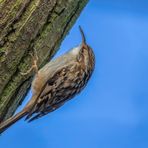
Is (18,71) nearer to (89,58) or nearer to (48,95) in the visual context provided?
(48,95)

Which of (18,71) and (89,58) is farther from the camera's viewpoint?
(89,58)

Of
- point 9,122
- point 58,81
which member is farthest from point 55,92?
point 9,122

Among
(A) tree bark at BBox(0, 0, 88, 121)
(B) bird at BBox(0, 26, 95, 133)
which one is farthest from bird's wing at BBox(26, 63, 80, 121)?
(A) tree bark at BBox(0, 0, 88, 121)

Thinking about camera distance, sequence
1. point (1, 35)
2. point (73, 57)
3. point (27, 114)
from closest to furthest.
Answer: point (1, 35) < point (27, 114) < point (73, 57)

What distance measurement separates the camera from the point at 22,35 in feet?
2.23

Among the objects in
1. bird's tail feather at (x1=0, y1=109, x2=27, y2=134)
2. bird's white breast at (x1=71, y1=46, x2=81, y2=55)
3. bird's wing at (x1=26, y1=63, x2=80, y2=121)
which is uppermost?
bird's white breast at (x1=71, y1=46, x2=81, y2=55)

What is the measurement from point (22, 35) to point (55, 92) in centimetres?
26

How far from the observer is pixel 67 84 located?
2.93 ft

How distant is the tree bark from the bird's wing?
0.12m

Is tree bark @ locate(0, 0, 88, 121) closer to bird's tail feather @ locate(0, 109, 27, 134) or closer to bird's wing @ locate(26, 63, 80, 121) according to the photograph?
bird's tail feather @ locate(0, 109, 27, 134)

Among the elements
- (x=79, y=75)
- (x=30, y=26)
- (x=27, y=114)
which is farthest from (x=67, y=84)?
(x=30, y=26)

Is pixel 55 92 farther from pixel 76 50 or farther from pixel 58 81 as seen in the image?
pixel 76 50

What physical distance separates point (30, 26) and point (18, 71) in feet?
0.39

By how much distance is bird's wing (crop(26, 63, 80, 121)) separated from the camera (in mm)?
862
